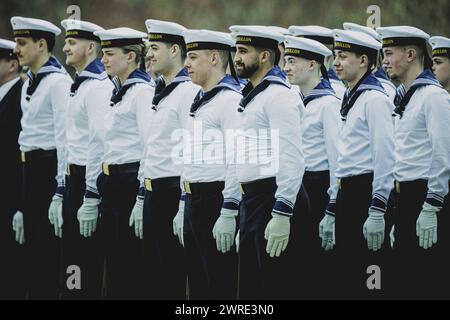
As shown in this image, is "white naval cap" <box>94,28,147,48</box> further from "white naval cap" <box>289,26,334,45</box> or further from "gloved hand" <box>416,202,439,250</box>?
"gloved hand" <box>416,202,439,250</box>

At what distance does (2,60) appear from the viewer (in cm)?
887

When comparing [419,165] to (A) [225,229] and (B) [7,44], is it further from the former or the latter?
(B) [7,44]

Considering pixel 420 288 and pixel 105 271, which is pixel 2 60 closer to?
pixel 105 271

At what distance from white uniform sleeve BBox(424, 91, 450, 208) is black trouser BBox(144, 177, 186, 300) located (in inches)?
61.6

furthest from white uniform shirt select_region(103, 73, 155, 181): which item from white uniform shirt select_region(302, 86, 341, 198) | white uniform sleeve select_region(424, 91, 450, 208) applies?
white uniform sleeve select_region(424, 91, 450, 208)

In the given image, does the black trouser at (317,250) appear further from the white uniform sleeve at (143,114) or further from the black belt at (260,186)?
the white uniform sleeve at (143,114)

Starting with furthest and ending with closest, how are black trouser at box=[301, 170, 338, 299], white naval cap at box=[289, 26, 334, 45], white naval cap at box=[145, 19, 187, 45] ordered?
white naval cap at box=[289, 26, 334, 45] → white naval cap at box=[145, 19, 187, 45] → black trouser at box=[301, 170, 338, 299]

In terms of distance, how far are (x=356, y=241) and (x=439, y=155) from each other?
73 centimetres

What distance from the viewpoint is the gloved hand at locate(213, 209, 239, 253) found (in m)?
6.78

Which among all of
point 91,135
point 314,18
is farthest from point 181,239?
point 314,18

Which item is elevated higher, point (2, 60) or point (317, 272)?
point (2, 60)

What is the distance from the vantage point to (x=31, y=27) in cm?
842

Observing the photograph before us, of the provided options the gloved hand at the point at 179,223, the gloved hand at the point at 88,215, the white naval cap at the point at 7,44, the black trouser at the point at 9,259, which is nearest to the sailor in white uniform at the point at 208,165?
the gloved hand at the point at 179,223
